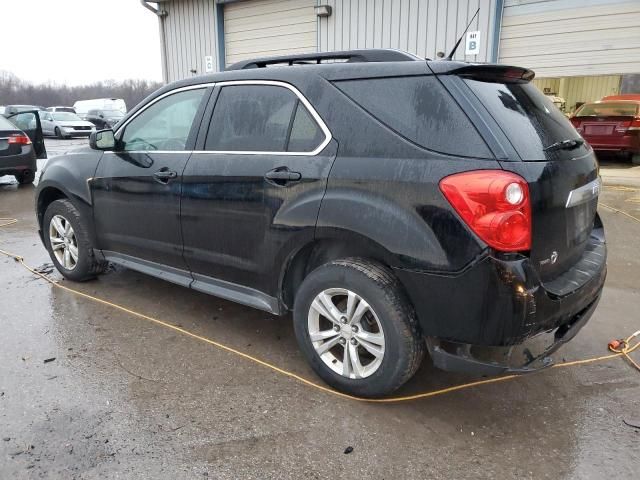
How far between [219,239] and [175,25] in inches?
506

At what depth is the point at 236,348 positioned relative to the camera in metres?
3.40

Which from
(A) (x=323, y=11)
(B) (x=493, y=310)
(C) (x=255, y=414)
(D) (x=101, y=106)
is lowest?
(C) (x=255, y=414)

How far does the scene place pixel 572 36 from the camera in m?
9.04

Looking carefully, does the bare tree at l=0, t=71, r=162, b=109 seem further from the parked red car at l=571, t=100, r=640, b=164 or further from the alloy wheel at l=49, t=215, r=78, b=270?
the alloy wheel at l=49, t=215, r=78, b=270

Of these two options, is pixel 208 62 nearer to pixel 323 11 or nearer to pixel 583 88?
pixel 323 11

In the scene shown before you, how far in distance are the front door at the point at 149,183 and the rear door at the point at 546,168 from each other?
1.95m

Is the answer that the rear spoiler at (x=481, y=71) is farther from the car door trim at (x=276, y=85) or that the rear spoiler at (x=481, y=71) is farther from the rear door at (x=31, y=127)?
the rear door at (x=31, y=127)

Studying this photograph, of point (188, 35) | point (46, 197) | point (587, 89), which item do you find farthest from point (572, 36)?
point (587, 89)

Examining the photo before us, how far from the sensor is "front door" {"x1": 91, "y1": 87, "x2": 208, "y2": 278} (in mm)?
3520

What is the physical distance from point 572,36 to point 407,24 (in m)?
3.05

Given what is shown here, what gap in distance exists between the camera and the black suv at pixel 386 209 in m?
2.29

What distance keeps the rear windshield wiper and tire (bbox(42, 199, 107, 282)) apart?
3.57 m

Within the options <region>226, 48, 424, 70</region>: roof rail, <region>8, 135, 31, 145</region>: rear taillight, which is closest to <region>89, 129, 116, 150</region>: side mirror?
<region>226, 48, 424, 70</region>: roof rail

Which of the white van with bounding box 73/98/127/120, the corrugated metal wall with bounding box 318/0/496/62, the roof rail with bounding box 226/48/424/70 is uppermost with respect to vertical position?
the corrugated metal wall with bounding box 318/0/496/62
